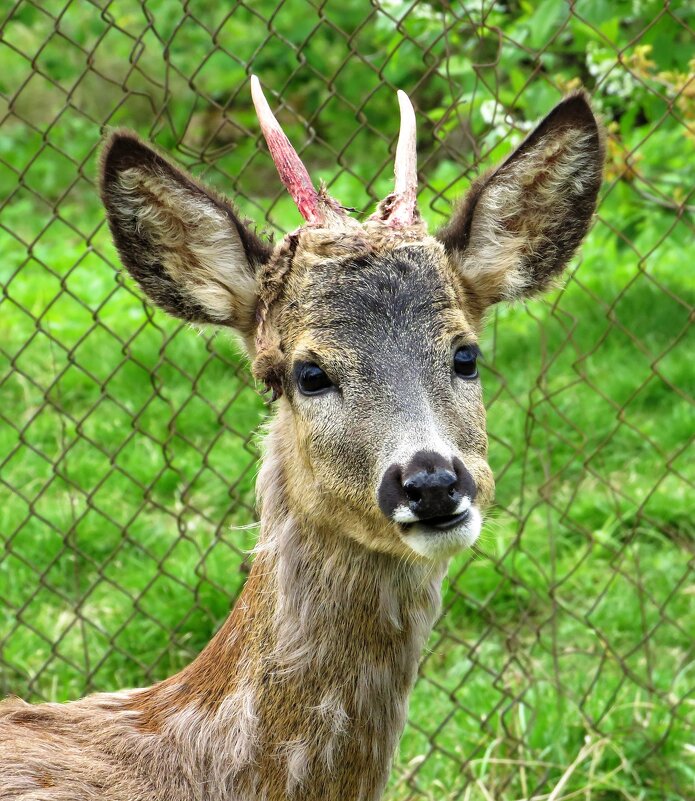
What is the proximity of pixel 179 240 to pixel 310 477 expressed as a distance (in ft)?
2.40

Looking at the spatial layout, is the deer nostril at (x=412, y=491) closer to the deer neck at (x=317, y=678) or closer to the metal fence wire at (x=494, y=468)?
the deer neck at (x=317, y=678)

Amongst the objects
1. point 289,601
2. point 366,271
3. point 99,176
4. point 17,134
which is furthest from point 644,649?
point 17,134

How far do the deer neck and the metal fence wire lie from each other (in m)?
0.45

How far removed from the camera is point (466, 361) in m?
2.94

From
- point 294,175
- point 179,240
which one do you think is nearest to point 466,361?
point 294,175

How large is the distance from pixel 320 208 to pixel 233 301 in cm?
35

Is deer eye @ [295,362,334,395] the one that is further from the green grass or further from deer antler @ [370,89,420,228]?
the green grass

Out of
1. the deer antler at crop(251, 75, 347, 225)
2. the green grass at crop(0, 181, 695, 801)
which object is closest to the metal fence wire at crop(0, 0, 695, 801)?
the green grass at crop(0, 181, 695, 801)

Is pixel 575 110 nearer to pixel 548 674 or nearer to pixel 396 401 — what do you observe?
pixel 396 401

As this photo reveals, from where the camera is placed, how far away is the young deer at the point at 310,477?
2.81 metres

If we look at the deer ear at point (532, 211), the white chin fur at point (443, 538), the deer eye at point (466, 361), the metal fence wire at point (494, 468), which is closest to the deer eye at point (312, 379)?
the deer eye at point (466, 361)

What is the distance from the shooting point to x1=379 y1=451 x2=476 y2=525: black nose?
2.52 meters

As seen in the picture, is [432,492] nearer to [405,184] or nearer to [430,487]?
[430,487]

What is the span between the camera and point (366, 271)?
9.50ft
